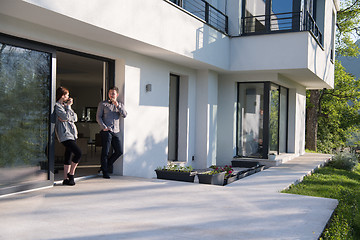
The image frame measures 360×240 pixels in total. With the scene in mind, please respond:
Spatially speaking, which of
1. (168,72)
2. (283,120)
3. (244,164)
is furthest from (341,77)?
(168,72)

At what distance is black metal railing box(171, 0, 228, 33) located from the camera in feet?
31.3

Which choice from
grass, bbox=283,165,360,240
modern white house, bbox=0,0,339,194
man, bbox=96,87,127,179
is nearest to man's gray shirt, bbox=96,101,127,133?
man, bbox=96,87,127,179

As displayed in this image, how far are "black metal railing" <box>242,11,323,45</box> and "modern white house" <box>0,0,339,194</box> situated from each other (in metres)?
0.03

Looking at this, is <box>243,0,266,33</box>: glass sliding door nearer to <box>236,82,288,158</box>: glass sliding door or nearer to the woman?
<box>236,82,288,158</box>: glass sliding door

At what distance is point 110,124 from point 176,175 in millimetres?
1607

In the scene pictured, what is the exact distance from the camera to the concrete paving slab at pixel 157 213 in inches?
148

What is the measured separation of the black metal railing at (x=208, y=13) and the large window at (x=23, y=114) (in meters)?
4.82

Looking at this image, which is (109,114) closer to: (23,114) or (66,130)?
(66,130)

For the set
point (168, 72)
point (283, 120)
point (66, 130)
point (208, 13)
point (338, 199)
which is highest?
point (208, 13)

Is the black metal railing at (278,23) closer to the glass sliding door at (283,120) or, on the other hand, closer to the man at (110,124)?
the glass sliding door at (283,120)

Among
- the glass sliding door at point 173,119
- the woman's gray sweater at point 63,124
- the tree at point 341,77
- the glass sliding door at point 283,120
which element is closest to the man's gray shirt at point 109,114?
the woman's gray sweater at point 63,124

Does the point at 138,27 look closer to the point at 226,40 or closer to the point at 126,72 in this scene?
→ the point at 126,72

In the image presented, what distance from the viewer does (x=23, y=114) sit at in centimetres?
543

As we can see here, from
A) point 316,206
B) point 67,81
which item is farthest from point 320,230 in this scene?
point 67,81
